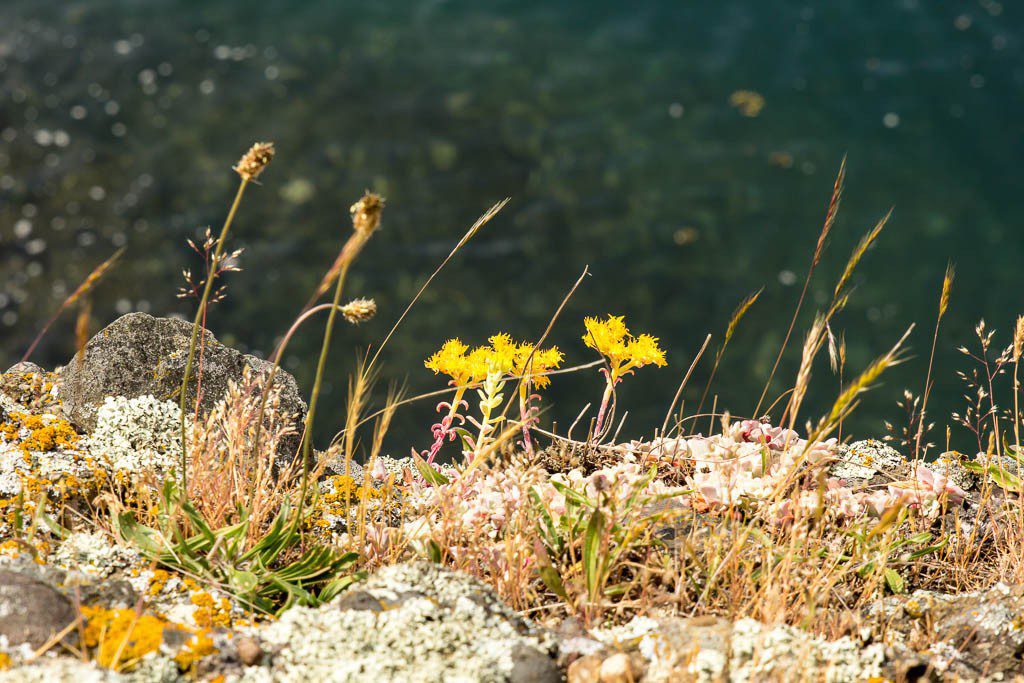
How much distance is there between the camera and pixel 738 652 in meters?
2.16

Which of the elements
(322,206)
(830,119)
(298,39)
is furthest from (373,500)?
(298,39)

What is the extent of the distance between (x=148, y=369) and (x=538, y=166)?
20.6 ft

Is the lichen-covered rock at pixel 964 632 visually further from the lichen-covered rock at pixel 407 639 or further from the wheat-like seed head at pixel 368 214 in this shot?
the wheat-like seed head at pixel 368 214

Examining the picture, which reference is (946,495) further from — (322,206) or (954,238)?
(322,206)

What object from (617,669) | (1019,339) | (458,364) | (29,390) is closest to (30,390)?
(29,390)

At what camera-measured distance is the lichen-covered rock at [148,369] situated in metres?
3.16

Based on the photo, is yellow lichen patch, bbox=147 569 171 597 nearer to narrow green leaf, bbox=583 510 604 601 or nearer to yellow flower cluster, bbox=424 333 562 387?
yellow flower cluster, bbox=424 333 562 387

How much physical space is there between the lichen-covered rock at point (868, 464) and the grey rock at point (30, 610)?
228 cm

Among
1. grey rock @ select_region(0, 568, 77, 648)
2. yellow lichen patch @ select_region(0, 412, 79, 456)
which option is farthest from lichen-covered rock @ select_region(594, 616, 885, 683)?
yellow lichen patch @ select_region(0, 412, 79, 456)

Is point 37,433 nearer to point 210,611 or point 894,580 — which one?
point 210,611

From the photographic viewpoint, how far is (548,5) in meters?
10.5

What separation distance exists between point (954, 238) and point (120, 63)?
8.74 metres

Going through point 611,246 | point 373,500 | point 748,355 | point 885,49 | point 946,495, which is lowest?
point 748,355

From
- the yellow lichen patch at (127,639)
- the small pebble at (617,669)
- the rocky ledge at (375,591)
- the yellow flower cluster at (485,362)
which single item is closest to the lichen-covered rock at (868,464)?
the rocky ledge at (375,591)
